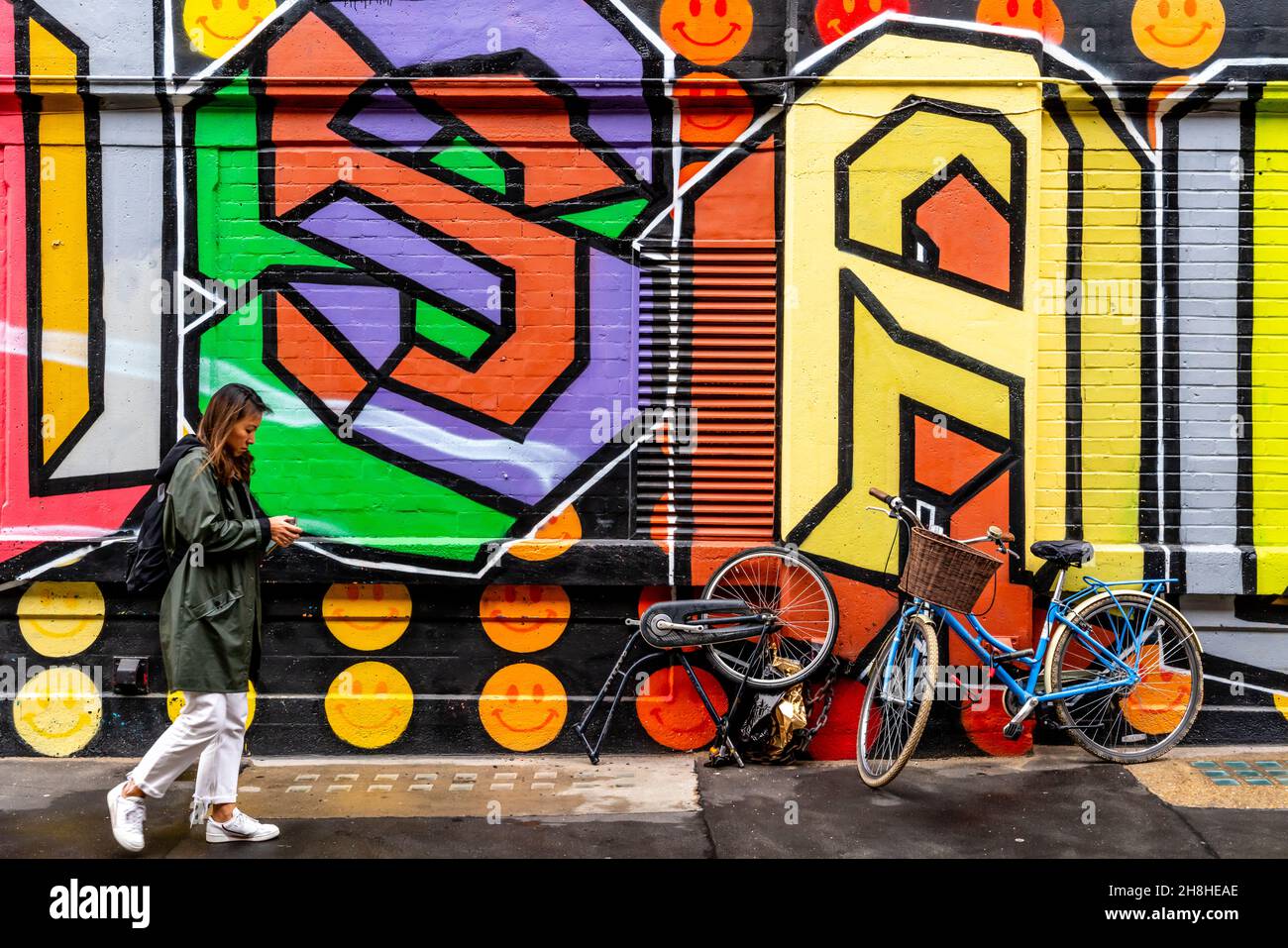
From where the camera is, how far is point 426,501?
22.1ft

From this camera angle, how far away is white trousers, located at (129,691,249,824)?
517 centimetres

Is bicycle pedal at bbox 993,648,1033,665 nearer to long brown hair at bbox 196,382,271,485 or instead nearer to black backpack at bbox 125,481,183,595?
long brown hair at bbox 196,382,271,485

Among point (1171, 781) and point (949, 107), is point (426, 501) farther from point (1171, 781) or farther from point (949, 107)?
point (1171, 781)

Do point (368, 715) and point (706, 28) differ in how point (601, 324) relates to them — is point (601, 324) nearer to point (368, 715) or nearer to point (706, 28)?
point (706, 28)

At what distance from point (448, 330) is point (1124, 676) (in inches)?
162

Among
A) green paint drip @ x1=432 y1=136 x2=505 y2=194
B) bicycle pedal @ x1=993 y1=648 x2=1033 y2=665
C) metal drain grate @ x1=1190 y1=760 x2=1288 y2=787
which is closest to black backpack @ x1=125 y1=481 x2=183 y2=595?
→ green paint drip @ x1=432 y1=136 x2=505 y2=194

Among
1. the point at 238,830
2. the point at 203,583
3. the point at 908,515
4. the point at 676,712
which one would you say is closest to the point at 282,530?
the point at 203,583

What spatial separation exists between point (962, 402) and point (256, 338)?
3.97 meters

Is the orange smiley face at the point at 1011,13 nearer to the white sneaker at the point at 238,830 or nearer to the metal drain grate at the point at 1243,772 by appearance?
the metal drain grate at the point at 1243,772

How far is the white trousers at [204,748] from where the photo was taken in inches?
204

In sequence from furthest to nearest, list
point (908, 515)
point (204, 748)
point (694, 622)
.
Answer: point (694, 622) → point (908, 515) → point (204, 748)

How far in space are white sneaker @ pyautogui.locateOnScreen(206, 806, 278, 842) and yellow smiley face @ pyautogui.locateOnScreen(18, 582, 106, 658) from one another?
77.0 inches

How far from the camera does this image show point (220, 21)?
21.8 feet
